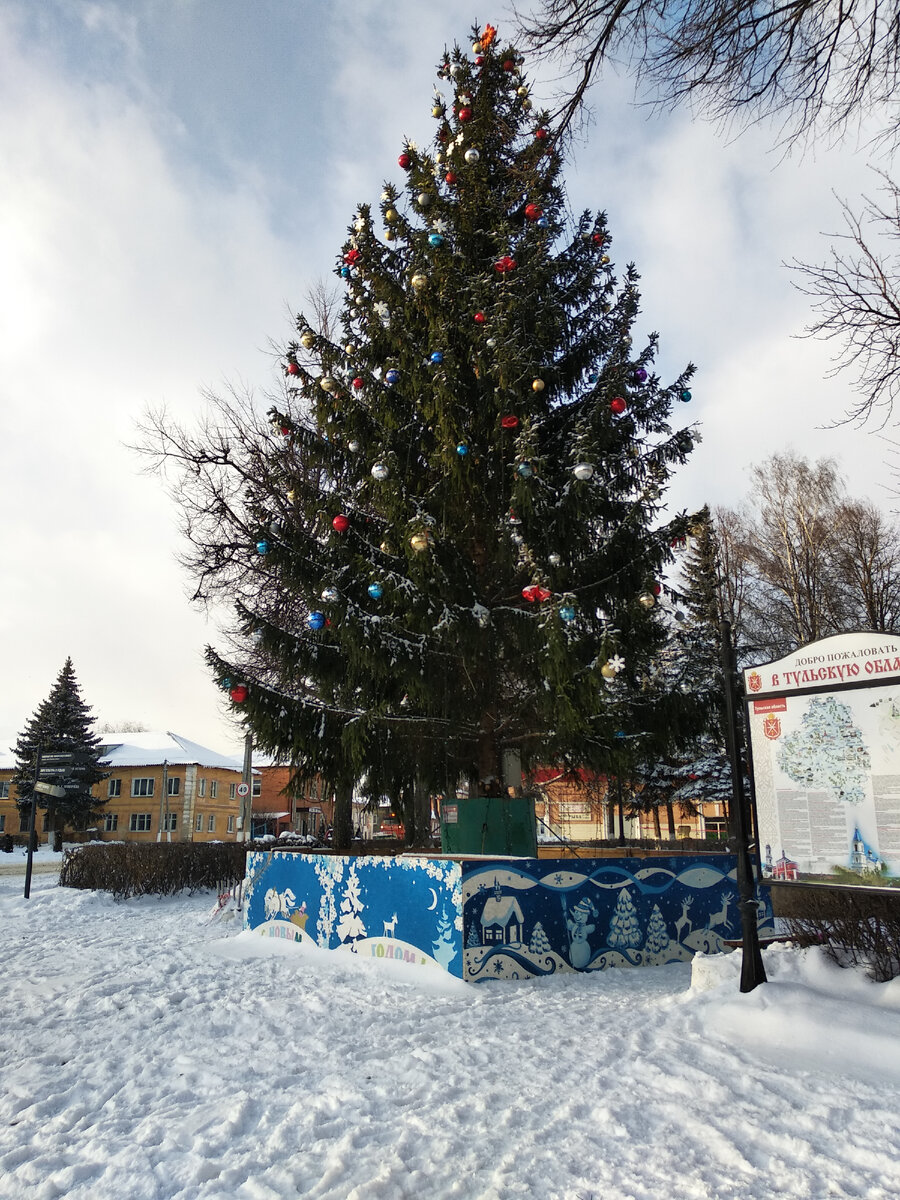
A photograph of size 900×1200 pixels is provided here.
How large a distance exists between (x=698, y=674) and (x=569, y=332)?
5.30m

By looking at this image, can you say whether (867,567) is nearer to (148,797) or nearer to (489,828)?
(489,828)

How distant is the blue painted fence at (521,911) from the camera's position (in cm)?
761

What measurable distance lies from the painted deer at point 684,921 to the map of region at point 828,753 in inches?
139

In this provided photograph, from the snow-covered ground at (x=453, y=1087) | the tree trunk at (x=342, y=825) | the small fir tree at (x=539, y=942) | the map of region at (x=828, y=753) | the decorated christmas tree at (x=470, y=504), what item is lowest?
the snow-covered ground at (x=453, y=1087)

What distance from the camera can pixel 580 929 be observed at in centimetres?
802

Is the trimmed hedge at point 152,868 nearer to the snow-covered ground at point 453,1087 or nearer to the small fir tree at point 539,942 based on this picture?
the snow-covered ground at point 453,1087

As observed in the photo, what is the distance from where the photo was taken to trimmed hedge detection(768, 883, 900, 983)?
5617 millimetres

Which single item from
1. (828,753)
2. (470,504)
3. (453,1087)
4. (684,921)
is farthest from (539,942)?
(470,504)

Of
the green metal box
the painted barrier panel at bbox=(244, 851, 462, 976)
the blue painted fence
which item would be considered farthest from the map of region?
the green metal box

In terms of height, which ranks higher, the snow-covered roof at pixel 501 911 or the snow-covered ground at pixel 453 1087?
the snow-covered roof at pixel 501 911

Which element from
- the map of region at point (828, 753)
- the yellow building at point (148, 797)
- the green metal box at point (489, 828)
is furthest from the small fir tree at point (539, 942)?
the yellow building at point (148, 797)

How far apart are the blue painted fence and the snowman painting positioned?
0.4 inches

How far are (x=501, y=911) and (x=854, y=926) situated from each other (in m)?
3.15

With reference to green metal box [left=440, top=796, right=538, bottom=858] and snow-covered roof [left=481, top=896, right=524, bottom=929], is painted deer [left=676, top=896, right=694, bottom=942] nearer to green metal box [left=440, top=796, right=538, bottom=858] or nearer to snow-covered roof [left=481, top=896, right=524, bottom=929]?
green metal box [left=440, top=796, right=538, bottom=858]
